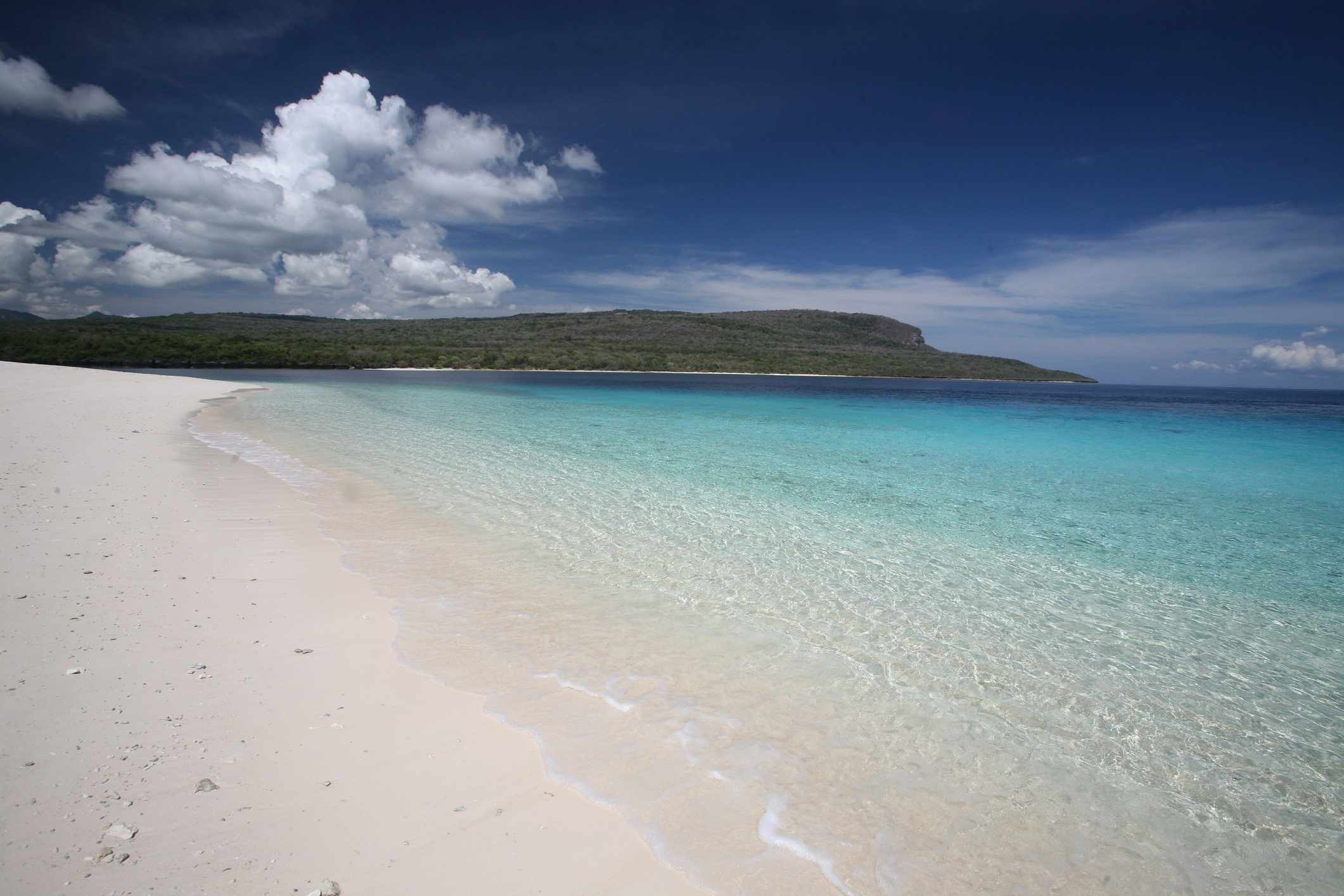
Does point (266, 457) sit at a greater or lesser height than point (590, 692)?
greater

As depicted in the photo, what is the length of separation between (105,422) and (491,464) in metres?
10.6

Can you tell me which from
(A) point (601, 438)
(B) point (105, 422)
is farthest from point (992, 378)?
(B) point (105, 422)

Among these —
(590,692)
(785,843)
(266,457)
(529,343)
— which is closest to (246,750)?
(590,692)

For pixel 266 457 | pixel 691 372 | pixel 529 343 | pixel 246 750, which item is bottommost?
pixel 246 750

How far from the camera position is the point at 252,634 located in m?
4.50

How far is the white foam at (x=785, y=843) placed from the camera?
2668 millimetres

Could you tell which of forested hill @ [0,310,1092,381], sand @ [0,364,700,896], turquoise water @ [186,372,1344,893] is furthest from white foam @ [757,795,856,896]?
forested hill @ [0,310,1092,381]

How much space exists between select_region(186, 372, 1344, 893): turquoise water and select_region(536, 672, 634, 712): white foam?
2 cm

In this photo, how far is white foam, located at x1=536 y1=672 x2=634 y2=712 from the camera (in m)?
3.93

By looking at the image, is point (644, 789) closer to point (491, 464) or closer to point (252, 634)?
point (252, 634)

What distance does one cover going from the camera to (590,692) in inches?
161

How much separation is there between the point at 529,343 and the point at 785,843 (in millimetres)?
103386

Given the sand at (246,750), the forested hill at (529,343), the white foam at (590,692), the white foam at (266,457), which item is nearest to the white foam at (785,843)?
the sand at (246,750)

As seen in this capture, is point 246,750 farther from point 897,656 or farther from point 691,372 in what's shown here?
point 691,372
